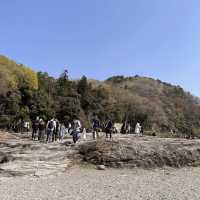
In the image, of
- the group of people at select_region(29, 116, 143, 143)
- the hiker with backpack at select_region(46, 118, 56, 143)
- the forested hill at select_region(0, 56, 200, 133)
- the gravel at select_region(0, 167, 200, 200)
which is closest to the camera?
the gravel at select_region(0, 167, 200, 200)

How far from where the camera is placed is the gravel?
49.4ft

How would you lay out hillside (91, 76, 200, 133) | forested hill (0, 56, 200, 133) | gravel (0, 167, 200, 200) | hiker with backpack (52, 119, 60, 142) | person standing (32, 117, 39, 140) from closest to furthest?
gravel (0, 167, 200, 200)
hiker with backpack (52, 119, 60, 142)
person standing (32, 117, 39, 140)
forested hill (0, 56, 200, 133)
hillside (91, 76, 200, 133)

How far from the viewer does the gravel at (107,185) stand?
15070mm

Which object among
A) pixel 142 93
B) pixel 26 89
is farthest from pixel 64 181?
pixel 142 93


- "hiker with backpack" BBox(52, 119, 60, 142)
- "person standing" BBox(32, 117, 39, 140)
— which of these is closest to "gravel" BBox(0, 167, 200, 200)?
"hiker with backpack" BBox(52, 119, 60, 142)

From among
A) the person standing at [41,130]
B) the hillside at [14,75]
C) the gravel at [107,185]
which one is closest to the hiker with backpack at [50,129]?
the person standing at [41,130]

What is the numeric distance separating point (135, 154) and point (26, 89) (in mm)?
37212

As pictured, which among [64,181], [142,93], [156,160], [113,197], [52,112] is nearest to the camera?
[113,197]

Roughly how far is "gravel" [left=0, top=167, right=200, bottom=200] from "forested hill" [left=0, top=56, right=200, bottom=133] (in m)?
30.2

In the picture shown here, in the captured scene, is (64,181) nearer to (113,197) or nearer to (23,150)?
(113,197)

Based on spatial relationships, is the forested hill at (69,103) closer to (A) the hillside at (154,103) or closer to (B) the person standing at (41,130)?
(A) the hillside at (154,103)

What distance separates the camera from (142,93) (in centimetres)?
11106

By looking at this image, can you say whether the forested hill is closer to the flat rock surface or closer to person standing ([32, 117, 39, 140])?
person standing ([32, 117, 39, 140])

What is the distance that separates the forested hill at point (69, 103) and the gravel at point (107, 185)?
30.2m
